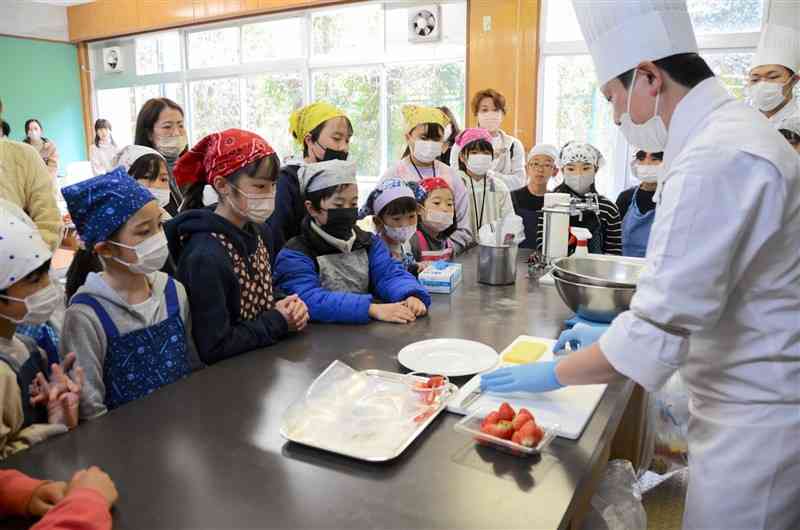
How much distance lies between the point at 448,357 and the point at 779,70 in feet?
10.7

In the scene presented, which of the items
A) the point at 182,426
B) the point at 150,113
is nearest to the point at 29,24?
the point at 150,113

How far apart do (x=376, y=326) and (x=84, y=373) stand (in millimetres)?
750

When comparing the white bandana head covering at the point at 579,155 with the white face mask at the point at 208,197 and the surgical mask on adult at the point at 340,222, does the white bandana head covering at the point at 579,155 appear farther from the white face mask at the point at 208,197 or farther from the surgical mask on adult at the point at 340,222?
the white face mask at the point at 208,197

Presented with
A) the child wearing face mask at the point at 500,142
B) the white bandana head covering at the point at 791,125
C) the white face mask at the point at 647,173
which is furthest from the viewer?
the child wearing face mask at the point at 500,142

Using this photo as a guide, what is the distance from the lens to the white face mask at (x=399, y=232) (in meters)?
2.22

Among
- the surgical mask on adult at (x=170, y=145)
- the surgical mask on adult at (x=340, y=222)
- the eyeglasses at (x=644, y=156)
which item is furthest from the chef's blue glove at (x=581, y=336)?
the surgical mask on adult at (x=170, y=145)

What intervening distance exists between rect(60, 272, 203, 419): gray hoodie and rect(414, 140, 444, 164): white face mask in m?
2.06

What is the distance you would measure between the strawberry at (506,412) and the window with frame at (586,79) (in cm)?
430

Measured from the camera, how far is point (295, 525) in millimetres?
838

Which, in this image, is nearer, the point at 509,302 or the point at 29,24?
the point at 509,302

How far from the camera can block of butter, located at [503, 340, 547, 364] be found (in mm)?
1400

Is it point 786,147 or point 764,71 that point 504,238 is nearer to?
point 786,147

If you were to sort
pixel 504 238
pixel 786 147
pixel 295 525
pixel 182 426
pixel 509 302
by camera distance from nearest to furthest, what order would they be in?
1. pixel 295 525
2. pixel 786 147
3. pixel 182 426
4. pixel 509 302
5. pixel 504 238

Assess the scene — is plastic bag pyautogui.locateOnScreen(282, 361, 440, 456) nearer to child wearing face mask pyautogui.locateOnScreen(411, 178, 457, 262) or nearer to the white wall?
child wearing face mask pyautogui.locateOnScreen(411, 178, 457, 262)
